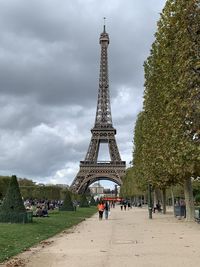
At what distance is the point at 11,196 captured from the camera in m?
31.8

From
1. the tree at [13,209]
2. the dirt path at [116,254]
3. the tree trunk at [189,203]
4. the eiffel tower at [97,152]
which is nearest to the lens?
the dirt path at [116,254]

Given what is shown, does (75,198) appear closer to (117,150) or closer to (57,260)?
(117,150)

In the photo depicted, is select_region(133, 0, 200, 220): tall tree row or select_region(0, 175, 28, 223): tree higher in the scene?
select_region(133, 0, 200, 220): tall tree row

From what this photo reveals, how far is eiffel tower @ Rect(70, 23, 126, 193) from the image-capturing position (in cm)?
A: 11844

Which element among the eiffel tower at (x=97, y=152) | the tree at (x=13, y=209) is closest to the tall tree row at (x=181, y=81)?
the tree at (x=13, y=209)

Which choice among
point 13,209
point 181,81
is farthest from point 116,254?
point 13,209

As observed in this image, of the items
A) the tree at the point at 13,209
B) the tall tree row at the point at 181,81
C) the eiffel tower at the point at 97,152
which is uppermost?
the eiffel tower at the point at 97,152

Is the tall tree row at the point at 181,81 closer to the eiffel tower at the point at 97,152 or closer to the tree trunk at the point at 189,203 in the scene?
the tree trunk at the point at 189,203

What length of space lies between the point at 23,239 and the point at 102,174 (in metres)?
98.6

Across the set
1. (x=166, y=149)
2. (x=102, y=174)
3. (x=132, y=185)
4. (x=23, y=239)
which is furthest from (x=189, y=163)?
(x=102, y=174)

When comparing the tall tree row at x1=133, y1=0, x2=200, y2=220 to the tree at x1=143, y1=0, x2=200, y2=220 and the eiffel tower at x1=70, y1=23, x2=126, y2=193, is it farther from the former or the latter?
the eiffel tower at x1=70, y1=23, x2=126, y2=193

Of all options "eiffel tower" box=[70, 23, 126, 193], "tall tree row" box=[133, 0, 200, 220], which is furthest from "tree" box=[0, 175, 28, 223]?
"eiffel tower" box=[70, 23, 126, 193]

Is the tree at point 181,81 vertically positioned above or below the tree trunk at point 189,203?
above

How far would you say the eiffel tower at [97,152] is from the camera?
118438mm
